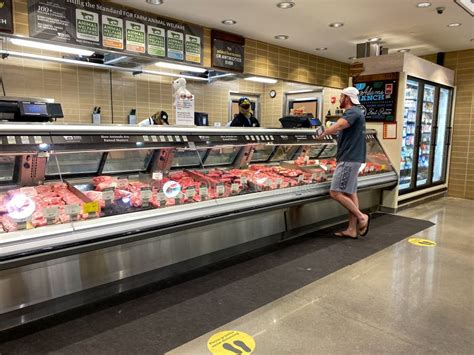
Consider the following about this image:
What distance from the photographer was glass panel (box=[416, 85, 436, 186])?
6691 millimetres

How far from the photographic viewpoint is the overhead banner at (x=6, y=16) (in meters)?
3.92

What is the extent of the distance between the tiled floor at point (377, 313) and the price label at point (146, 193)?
1.11 meters

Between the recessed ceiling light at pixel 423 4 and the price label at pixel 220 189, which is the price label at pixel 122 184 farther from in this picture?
the recessed ceiling light at pixel 423 4

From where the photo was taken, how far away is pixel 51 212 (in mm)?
2271

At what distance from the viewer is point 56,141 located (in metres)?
2.41

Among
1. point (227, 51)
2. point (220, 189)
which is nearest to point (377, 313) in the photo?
point (220, 189)

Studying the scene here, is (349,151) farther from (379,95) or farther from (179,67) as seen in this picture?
(179,67)

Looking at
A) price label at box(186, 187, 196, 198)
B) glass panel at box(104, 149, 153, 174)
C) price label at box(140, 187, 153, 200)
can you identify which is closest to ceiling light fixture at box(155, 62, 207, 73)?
glass panel at box(104, 149, 153, 174)

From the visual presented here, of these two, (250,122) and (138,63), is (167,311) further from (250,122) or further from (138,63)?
(138,63)

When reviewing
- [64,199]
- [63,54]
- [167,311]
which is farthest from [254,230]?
[63,54]

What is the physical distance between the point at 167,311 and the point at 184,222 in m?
0.67

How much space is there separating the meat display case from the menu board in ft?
7.46

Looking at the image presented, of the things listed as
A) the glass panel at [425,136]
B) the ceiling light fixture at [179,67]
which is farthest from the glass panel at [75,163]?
the glass panel at [425,136]

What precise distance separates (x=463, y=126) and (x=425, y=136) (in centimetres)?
119
